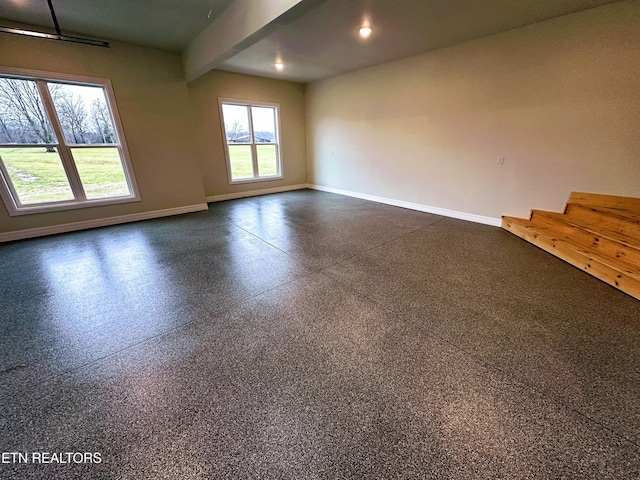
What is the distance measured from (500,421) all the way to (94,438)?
2021mm

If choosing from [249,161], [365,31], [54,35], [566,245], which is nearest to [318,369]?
[566,245]

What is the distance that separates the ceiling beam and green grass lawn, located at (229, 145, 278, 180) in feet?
6.75

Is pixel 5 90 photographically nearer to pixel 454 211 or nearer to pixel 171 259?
pixel 171 259

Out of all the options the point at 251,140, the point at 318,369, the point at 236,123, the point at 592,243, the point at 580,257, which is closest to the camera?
the point at 318,369

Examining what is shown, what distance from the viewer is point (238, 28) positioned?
9.89 ft

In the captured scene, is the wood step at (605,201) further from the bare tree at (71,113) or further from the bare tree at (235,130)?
the bare tree at (71,113)

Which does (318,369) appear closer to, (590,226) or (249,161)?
(590,226)

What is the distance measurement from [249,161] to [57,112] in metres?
3.48

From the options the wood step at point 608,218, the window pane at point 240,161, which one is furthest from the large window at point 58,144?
the wood step at point 608,218

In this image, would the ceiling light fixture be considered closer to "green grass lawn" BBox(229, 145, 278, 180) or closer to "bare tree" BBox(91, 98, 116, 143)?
"bare tree" BBox(91, 98, 116, 143)

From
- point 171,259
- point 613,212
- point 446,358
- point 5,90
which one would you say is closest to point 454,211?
point 613,212

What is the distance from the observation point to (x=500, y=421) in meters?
1.30

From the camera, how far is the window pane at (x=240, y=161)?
20.7 ft

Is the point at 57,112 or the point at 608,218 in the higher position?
the point at 57,112
